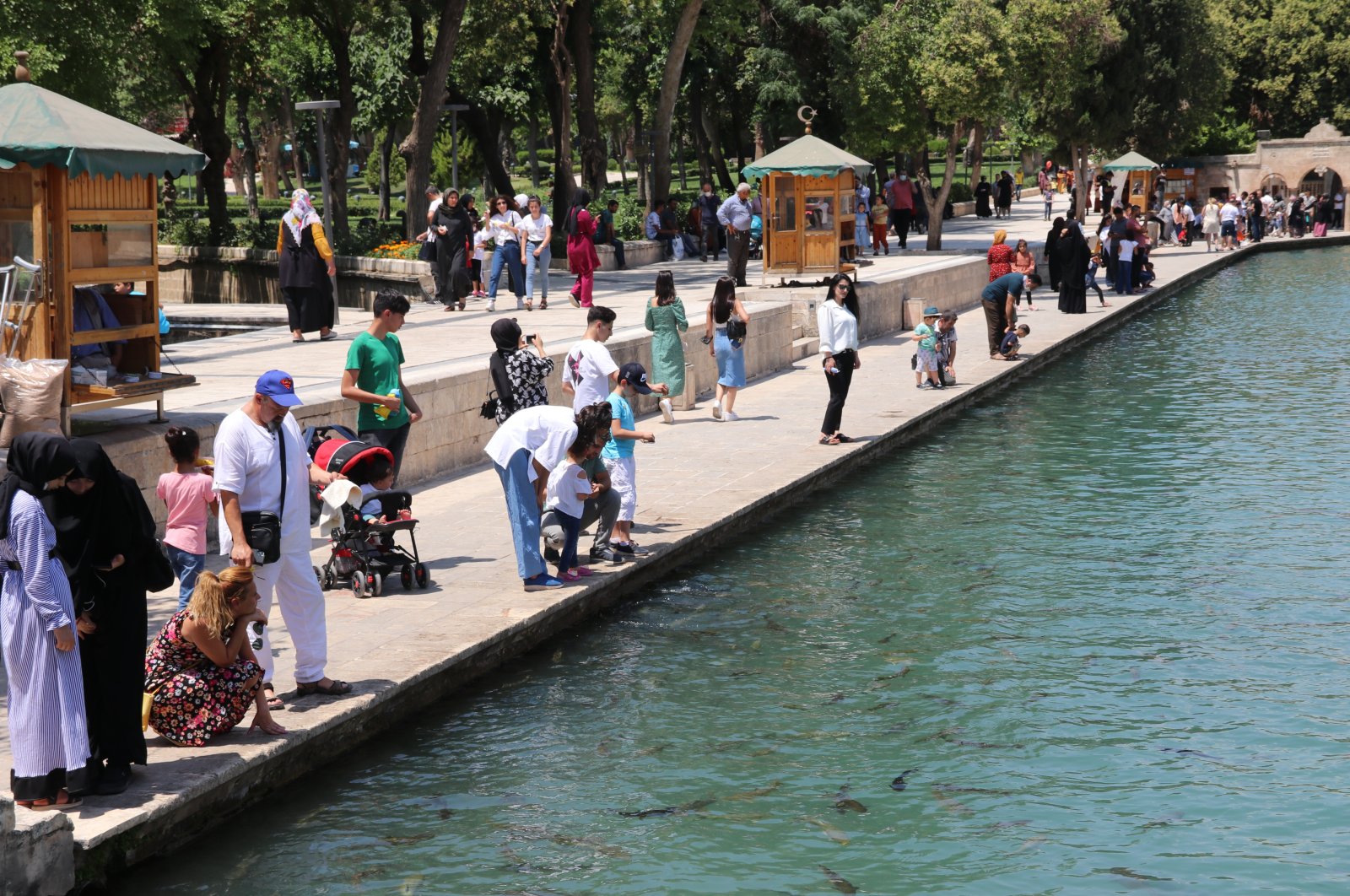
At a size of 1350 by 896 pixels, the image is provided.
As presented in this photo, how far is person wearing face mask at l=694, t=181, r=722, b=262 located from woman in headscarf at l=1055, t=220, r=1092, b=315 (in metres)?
8.79

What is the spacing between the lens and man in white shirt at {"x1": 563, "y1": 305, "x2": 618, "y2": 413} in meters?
12.0

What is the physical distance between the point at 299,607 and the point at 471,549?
3.68m

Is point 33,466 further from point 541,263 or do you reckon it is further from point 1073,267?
point 1073,267

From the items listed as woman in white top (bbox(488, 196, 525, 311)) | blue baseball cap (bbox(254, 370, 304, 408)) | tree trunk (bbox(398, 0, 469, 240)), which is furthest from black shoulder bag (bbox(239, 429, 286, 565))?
tree trunk (bbox(398, 0, 469, 240))

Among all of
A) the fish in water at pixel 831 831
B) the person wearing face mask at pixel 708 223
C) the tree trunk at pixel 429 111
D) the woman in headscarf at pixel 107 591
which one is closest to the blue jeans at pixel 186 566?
the woman in headscarf at pixel 107 591

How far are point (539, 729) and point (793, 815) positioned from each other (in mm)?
1808

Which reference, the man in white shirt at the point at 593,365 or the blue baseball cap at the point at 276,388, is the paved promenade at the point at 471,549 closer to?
the man in white shirt at the point at 593,365

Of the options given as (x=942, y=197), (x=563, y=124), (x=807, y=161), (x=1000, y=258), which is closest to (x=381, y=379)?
(x=1000, y=258)

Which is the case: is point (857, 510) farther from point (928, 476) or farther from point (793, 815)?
point (793, 815)

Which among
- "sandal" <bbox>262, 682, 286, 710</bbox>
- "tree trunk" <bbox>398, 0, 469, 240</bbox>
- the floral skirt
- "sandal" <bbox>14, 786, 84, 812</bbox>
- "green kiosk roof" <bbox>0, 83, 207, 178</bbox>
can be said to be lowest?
"sandal" <bbox>14, 786, 84, 812</bbox>

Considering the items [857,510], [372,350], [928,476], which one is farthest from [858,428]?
[372,350]

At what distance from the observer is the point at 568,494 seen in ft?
34.0

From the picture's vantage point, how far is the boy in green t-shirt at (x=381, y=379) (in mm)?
10688

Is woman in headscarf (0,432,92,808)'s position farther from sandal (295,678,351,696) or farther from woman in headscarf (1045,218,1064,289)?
woman in headscarf (1045,218,1064,289)
